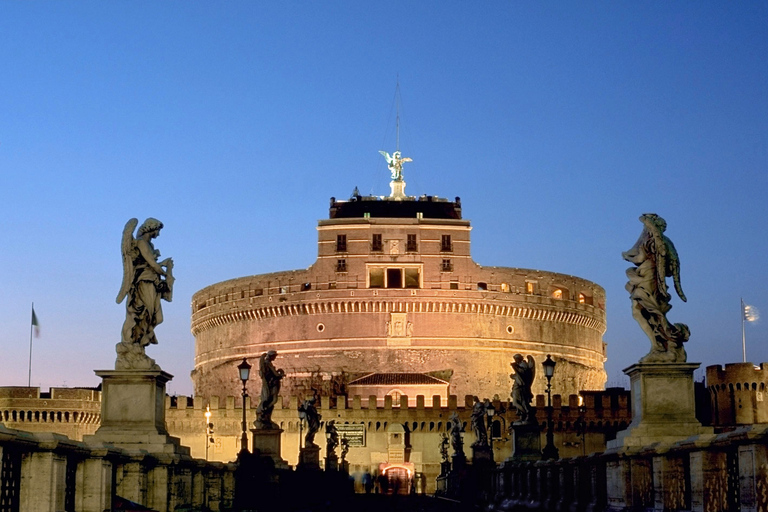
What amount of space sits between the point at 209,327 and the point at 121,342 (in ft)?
301

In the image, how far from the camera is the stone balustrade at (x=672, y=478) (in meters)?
9.97

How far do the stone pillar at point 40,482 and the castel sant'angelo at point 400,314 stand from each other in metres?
83.4

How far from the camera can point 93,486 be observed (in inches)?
503

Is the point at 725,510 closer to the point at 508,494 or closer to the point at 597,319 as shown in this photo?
the point at 508,494

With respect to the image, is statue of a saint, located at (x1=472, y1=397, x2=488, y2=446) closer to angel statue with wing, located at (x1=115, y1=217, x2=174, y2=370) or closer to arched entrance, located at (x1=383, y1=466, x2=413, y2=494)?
angel statue with wing, located at (x1=115, y1=217, x2=174, y2=370)

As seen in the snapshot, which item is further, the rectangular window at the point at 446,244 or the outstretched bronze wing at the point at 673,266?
the rectangular window at the point at 446,244

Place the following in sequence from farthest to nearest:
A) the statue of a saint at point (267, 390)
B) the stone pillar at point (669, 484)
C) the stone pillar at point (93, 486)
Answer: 1. the statue of a saint at point (267, 390)
2. the stone pillar at point (669, 484)
3. the stone pillar at point (93, 486)

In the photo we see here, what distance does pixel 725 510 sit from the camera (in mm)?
11258

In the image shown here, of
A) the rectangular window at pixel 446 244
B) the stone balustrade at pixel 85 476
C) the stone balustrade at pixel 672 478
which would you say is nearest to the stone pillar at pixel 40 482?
the stone balustrade at pixel 85 476

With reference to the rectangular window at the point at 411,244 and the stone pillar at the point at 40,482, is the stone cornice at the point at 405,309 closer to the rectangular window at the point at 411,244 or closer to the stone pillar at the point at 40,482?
the rectangular window at the point at 411,244

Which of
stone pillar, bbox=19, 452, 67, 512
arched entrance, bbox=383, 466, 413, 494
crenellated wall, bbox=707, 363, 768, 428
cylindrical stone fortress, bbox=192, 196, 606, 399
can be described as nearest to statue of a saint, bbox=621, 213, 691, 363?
stone pillar, bbox=19, 452, 67, 512

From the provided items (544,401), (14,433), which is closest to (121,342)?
(14,433)

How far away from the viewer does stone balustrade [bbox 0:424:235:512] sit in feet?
34.8

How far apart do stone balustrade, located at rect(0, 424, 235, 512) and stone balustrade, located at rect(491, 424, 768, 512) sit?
17.4 ft
